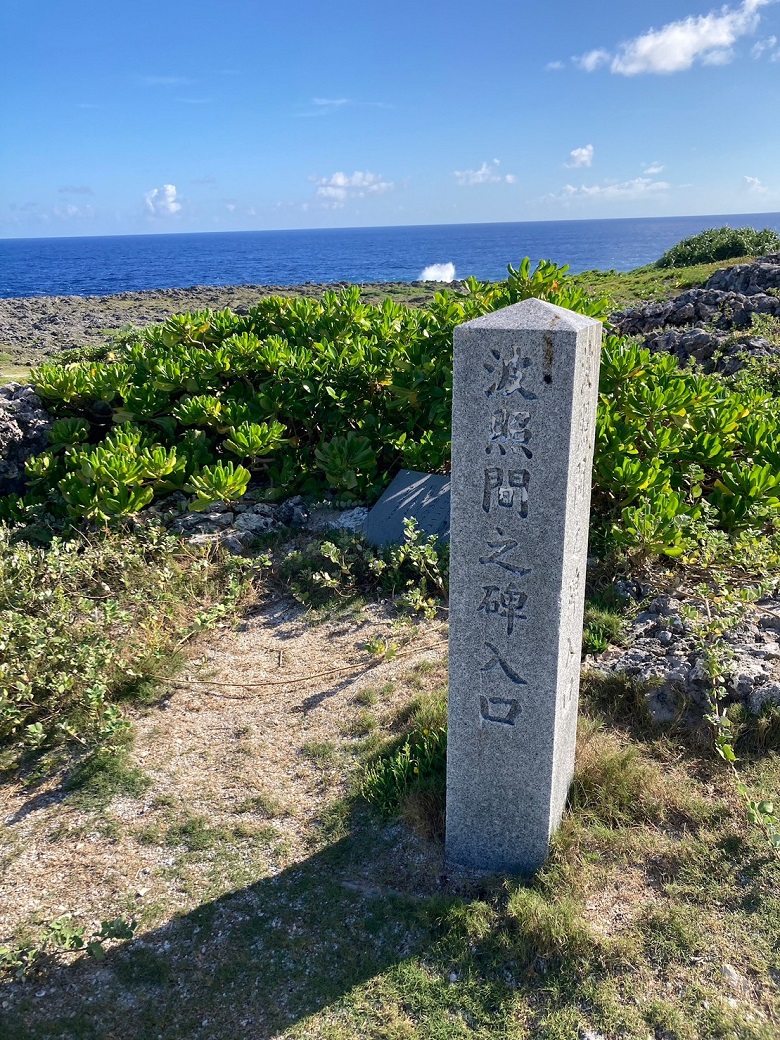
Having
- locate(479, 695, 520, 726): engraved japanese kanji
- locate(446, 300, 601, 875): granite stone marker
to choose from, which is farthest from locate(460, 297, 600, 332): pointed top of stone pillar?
locate(479, 695, 520, 726): engraved japanese kanji

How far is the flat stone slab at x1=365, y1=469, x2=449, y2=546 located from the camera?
5371mm

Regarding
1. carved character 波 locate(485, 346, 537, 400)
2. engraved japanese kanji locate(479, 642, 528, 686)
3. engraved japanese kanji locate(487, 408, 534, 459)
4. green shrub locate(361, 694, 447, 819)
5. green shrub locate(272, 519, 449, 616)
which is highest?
carved character 波 locate(485, 346, 537, 400)

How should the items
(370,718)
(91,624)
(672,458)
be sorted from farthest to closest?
1. (672,458)
2. (91,624)
3. (370,718)

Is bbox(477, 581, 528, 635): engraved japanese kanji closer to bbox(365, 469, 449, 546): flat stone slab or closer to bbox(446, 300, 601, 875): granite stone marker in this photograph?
bbox(446, 300, 601, 875): granite stone marker

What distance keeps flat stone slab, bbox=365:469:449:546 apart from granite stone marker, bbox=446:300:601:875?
245 centimetres

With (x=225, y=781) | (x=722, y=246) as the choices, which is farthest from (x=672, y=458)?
(x=722, y=246)

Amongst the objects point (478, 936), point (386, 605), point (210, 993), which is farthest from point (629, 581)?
point (210, 993)

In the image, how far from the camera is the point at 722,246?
75.4 feet

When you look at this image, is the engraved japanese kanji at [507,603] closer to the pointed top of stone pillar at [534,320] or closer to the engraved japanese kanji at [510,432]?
the engraved japanese kanji at [510,432]

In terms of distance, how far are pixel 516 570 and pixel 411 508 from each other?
2.95 m

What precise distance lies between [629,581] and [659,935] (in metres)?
2.24

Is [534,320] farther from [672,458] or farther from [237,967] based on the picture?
[672,458]

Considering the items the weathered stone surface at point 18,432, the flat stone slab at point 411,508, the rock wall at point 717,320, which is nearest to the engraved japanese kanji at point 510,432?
the flat stone slab at point 411,508

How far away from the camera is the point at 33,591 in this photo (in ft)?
15.8
